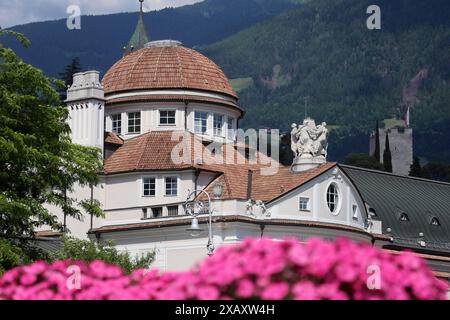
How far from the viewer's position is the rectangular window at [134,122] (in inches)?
3610

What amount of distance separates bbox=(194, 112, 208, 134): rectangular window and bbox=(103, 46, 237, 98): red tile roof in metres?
1.84

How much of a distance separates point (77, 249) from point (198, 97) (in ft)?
117

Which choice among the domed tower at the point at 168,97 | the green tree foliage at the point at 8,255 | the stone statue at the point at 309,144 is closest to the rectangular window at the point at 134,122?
the domed tower at the point at 168,97

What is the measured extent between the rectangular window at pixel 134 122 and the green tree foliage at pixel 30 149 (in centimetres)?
4205

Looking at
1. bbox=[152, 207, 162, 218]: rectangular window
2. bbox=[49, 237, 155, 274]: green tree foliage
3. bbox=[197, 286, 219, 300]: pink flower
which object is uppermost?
bbox=[197, 286, 219, 300]: pink flower

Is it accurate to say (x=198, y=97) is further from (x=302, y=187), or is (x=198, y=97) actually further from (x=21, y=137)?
(x=21, y=137)

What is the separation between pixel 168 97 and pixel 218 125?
483 cm

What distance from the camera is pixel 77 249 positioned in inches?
2243

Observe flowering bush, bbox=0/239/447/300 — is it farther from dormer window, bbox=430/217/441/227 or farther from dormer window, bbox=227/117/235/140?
dormer window, bbox=430/217/441/227

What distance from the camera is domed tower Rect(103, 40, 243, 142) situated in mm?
90938

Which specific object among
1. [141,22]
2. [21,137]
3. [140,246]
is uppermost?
[141,22]

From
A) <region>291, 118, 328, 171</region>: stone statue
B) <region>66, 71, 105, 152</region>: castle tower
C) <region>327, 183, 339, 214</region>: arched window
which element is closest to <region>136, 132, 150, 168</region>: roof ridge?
<region>66, 71, 105, 152</region>: castle tower
